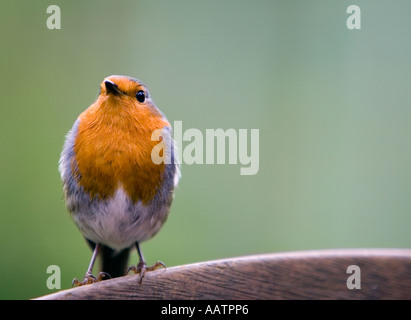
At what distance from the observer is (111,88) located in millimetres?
2473

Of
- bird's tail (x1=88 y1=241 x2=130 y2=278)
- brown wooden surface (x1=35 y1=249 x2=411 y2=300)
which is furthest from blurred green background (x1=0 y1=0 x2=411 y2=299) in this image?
brown wooden surface (x1=35 y1=249 x2=411 y2=300)

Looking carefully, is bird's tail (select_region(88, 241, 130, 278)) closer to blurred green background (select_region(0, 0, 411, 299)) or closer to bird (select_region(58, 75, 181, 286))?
bird (select_region(58, 75, 181, 286))

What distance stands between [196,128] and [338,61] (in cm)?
135

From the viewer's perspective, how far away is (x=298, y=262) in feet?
6.80

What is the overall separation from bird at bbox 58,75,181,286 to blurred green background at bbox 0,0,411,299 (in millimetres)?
1894

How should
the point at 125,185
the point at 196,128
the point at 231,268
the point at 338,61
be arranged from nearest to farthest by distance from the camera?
the point at 231,268, the point at 125,185, the point at 196,128, the point at 338,61

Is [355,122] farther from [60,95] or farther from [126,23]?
[60,95]

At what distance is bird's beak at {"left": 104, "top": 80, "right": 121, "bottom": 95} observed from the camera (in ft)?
8.00

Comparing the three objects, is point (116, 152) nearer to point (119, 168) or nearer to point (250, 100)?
point (119, 168)

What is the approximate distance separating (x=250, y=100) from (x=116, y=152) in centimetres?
268

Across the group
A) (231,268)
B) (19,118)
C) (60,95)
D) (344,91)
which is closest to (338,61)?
(344,91)

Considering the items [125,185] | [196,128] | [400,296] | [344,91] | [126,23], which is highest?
[126,23]

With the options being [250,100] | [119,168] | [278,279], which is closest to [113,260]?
[119,168]

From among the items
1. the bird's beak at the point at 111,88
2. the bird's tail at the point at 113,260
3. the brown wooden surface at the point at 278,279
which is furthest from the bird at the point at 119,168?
the brown wooden surface at the point at 278,279
